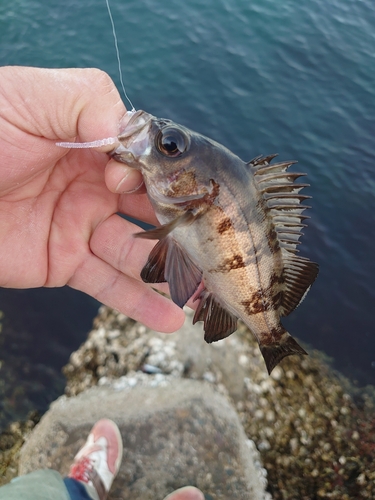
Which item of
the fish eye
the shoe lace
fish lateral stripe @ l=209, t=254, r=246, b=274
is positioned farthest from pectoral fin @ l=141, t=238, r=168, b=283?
the shoe lace

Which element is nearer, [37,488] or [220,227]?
[220,227]

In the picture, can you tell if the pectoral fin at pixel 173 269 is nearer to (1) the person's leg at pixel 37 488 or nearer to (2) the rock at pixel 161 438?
(1) the person's leg at pixel 37 488

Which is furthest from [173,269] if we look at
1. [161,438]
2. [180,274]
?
[161,438]

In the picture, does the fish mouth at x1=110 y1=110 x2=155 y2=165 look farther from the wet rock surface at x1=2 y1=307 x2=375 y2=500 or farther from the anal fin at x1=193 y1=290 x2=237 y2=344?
the wet rock surface at x1=2 y1=307 x2=375 y2=500

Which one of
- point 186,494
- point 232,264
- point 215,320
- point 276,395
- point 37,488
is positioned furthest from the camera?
point 276,395

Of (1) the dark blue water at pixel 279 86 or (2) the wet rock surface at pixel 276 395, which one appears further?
(1) the dark blue water at pixel 279 86

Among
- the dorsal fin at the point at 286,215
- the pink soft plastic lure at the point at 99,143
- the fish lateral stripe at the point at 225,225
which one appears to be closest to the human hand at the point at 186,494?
the dorsal fin at the point at 286,215

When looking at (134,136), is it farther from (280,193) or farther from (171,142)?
(280,193)

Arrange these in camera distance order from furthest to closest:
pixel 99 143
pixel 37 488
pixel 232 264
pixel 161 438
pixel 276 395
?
pixel 276 395 < pixel 161 438 < pixel 37 488 < pixel 232 264 < pixel 99 143

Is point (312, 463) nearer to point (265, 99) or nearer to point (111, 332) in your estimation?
point (111, 332)
